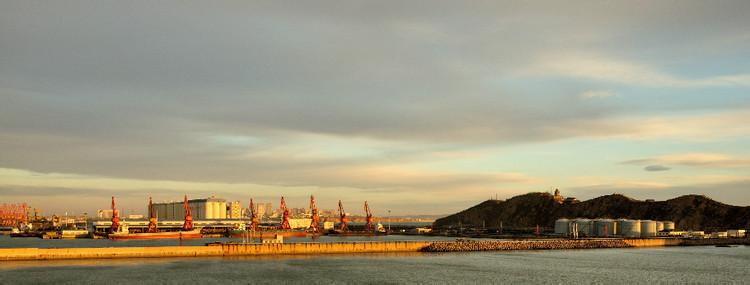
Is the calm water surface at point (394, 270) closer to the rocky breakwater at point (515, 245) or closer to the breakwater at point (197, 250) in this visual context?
the breakwater at point (197, 250)

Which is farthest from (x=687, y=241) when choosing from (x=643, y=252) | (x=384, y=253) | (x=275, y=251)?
(x=275, y=251)

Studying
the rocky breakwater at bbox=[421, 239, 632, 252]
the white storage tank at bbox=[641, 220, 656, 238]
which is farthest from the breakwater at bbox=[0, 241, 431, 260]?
the white storage tank at bbox=[641, 220, 656, 238]

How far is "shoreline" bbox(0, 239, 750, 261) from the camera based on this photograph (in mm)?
107125

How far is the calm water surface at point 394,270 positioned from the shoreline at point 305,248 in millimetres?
4555

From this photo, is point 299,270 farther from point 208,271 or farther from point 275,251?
point 275,251

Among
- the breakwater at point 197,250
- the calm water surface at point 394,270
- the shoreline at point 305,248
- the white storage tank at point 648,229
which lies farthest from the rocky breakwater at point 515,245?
the white storage tank at point 648,229

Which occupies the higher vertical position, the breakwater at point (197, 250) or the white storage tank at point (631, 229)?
the breakwater at point (197, 250)

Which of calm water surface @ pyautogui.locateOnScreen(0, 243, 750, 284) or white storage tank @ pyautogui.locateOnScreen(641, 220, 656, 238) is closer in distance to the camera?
calm water surface @ pyautogui.locateOnScreen(0, 243, 750, 284)

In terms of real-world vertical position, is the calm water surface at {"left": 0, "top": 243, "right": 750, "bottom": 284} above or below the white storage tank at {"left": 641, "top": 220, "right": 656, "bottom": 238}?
above

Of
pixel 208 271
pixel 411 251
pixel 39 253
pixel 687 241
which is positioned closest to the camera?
pixel 208 271

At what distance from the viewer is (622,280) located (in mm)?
89750

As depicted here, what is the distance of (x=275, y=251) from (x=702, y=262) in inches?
2888

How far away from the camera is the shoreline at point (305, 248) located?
107125 mm

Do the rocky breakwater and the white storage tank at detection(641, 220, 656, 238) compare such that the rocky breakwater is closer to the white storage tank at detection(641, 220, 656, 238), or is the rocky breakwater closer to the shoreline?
the shoreline
